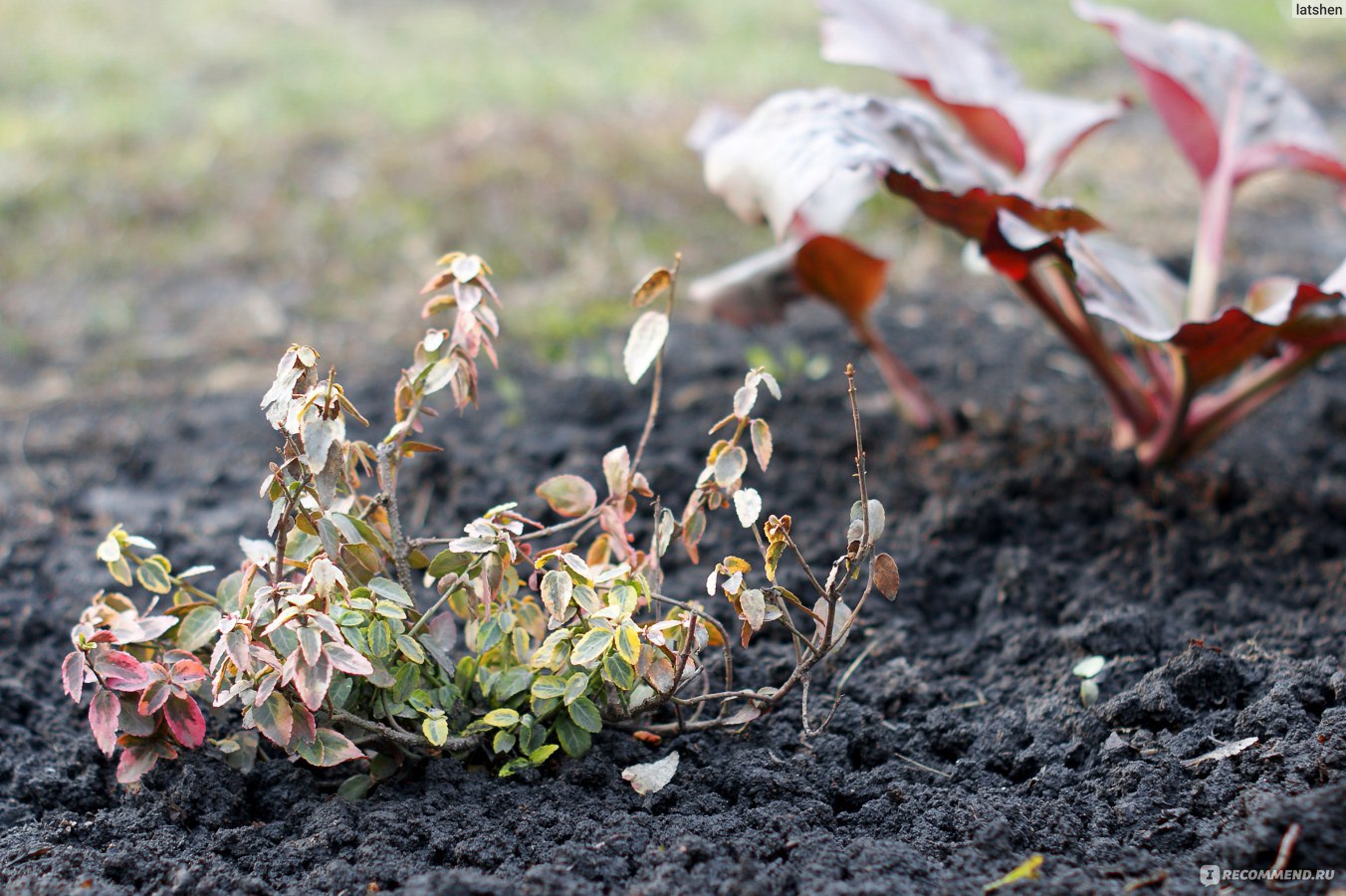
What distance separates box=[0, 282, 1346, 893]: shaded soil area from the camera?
1.33 meters

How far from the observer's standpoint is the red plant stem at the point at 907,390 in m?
2.43

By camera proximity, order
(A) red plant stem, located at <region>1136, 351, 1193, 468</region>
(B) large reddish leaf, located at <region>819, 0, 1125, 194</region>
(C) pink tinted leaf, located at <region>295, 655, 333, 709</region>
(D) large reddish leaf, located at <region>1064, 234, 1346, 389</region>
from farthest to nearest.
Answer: (B) large reddish leaf, located at <region>819, 0, 1125, 194</region>, (A) red plant stem, located at <region>1136, 351, 1193, 468</region>, (D) large reddish leaf, located at <region>1064, 234, 1346, 389</region>, (C) pink tinted leaf, located at <region>295, 655, 333, 709</region>

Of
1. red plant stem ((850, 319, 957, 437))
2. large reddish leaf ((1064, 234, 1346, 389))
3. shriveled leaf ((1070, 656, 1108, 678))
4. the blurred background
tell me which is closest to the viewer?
shriveled leaf ((1070, 656, 1108, 678))

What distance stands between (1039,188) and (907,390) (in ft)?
1.66

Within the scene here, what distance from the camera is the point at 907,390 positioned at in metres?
2.46

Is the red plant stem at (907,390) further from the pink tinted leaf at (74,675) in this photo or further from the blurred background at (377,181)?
the pink tinted leaf at (74,675)

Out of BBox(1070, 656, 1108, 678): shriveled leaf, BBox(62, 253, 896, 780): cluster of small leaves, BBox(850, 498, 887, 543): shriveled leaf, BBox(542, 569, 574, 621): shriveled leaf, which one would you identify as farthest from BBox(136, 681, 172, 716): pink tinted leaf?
BBox(1070, 656, 1108, 678): shriveled leaf

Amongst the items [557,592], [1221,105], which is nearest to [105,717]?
[557,592]

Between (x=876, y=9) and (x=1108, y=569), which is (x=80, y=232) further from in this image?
(x=1108, y=569)

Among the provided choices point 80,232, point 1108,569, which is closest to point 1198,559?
point 1108,569

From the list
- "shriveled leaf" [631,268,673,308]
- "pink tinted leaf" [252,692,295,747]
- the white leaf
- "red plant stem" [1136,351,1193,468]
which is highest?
"shriveled leaf" [631,268,673,308]

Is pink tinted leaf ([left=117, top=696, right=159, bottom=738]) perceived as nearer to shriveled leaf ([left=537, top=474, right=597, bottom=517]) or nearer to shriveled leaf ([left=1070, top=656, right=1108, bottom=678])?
shriveled leaf ([left=537, top=474, right=597, bottom=517])

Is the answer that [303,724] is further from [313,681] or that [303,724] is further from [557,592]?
[557,592]

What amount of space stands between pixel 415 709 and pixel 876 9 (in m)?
1.77
